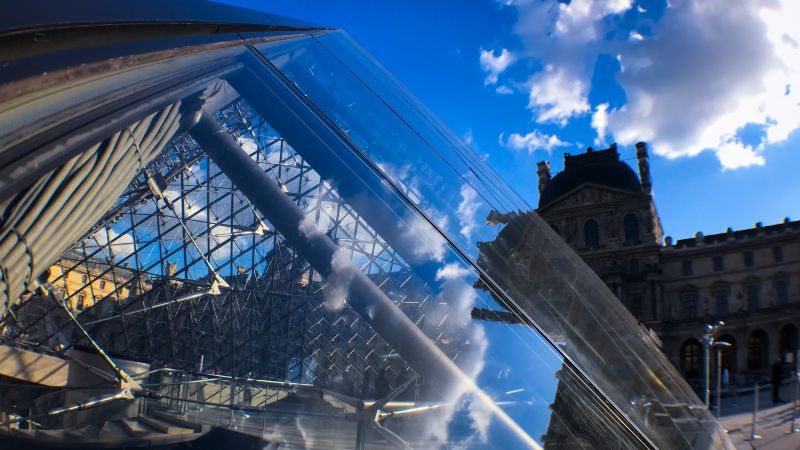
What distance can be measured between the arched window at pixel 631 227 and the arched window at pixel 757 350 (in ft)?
29.1

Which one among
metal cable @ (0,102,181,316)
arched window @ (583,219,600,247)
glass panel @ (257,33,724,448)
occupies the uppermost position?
arched window @ (583,219,600,247)

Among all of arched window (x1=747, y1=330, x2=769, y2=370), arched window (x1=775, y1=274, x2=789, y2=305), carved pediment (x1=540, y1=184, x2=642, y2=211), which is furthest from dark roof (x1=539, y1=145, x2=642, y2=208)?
arched window (x1=747, y1=330, x2=769, y2=370)

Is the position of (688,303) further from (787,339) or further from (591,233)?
(591,233)

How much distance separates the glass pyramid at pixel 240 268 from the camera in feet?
2.68

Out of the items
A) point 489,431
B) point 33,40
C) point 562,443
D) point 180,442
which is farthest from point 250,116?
point 562,443

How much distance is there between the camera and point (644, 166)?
40969 mm

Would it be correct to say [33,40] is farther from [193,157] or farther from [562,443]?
[562,443]

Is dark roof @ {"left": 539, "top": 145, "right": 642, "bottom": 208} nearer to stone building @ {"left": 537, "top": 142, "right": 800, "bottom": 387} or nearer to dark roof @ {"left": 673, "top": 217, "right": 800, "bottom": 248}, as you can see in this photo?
stone building @ {"left": 537, "top": 142, "right": 800, "bottom": 387}

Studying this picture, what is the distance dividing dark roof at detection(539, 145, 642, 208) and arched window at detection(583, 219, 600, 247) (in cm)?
267

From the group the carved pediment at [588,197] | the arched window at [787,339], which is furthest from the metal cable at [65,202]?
the carved pediment at [588,197]

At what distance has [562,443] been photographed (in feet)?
4.16

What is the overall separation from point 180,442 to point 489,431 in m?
0.52

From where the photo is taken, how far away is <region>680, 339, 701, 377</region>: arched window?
115 ft

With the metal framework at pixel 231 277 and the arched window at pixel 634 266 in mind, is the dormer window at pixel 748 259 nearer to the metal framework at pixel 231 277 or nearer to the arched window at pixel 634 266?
the arched window at pixel 634 266
